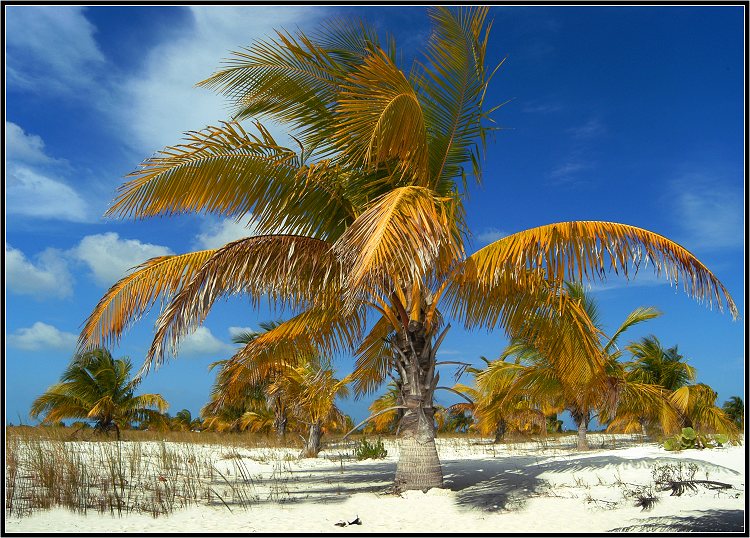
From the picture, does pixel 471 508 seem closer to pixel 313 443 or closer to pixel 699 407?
pixel 313 443

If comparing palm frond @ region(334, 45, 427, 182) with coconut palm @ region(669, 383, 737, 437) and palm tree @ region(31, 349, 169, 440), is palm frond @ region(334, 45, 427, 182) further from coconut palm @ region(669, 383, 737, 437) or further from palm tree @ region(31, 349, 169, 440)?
palm tree @ region(31, 349, 169, 440)

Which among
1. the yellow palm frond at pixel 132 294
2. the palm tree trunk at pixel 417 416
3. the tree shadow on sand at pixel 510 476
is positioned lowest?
the tree shadow on sand at pixel 510 476

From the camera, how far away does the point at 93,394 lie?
22.9 metres

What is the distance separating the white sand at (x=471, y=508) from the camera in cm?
757

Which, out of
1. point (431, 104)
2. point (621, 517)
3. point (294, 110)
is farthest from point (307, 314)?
point (621, 517)

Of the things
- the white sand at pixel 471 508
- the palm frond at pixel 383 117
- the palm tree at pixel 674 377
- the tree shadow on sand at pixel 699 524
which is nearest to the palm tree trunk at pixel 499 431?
the palm tree at pixel 674 377

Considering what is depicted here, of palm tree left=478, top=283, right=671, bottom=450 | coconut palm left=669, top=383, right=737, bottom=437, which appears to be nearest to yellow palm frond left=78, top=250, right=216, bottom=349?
palm tree left=478, top=283, right=671, bottom=450

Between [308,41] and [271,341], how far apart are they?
515 cm

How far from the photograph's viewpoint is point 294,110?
31.8ft

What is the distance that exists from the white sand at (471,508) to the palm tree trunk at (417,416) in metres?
0.25

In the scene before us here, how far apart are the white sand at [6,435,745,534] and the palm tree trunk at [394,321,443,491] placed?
25cm

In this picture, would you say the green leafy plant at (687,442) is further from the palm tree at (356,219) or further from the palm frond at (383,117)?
the palm frond at (383,117)

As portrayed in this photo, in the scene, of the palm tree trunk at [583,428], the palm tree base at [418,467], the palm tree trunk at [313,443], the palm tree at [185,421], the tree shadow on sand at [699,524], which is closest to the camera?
the tree shadow on sand at [699,524]

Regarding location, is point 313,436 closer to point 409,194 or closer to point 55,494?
point 55,494
